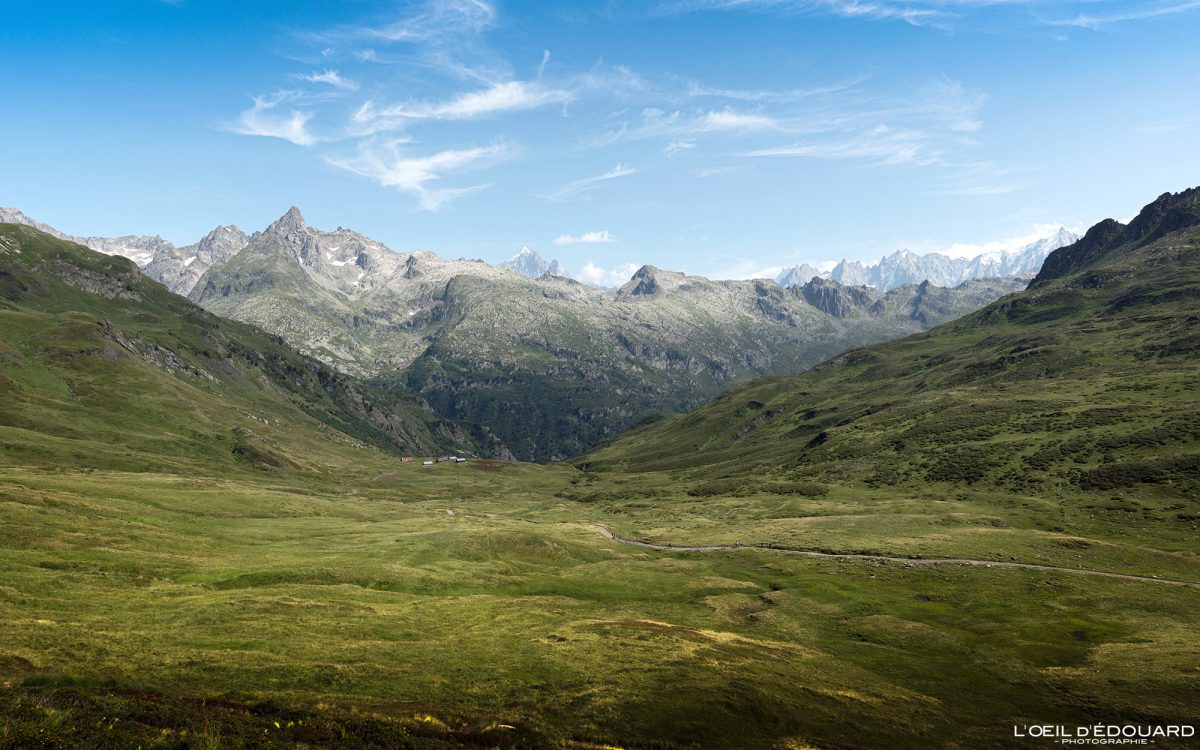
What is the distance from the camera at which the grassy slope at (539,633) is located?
38938 mm

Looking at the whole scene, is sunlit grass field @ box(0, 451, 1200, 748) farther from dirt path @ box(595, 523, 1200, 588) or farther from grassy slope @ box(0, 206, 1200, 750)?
dirt path @ box(595, 523, 1200, 588)

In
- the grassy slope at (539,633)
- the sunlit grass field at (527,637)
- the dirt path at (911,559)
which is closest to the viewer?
the sunlit grass field at (527,637)

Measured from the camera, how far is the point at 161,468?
193 metres

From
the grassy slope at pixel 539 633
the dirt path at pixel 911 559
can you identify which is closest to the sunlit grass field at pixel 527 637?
the grassy slope at pixel 539 633

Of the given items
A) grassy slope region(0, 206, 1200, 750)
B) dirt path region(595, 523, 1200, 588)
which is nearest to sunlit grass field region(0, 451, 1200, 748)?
grassy slope region(0, 206, 1200, 750)

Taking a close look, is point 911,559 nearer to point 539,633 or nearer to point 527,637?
point 539,633

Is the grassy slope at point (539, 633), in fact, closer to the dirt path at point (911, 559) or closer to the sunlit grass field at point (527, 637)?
the sunlit grass field at point (527, 637)

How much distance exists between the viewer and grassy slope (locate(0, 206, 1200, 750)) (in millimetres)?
38938

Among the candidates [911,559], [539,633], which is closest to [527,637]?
[539,633]

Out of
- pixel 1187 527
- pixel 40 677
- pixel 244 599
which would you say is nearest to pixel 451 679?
pixel 40 677

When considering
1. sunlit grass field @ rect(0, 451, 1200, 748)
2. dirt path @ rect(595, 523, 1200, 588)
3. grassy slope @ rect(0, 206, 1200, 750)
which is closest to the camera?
sunlit grass field @ rect(0, 451, 1200, 748)

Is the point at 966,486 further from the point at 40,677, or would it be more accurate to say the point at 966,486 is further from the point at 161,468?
the point at 161,468

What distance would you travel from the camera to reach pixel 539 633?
69.1 meters

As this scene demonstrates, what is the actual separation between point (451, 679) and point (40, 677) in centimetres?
2646
